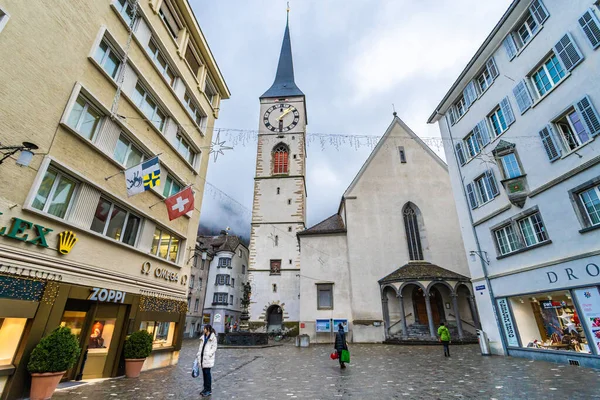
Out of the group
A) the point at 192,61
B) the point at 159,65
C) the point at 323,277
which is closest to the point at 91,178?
the point at 159,65

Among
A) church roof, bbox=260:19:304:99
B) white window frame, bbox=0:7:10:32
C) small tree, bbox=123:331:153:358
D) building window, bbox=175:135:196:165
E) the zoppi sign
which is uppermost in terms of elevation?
church roof, bbox=260:19:304:99

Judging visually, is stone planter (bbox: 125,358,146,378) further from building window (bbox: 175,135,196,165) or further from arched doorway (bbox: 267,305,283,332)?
arched doorway (bbox: 267,305,283,332)

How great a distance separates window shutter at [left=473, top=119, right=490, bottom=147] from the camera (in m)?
14.5

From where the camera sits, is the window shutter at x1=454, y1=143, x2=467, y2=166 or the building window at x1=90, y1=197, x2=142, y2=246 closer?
the building window at x1=90, y1=197, x2=142, y2=246

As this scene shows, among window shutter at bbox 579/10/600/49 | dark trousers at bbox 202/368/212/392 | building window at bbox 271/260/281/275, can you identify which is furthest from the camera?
building window at bbox 271/260/281/275

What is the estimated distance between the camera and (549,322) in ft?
37.3

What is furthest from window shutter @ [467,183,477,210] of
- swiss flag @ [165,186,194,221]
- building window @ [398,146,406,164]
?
swiss flag @ [165,186,194,221]

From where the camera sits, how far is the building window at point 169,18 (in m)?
12.6

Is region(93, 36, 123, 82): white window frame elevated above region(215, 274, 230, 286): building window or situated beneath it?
elevated above

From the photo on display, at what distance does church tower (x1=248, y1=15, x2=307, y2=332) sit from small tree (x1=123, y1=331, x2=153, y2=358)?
881 inches

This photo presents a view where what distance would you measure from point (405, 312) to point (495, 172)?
43.6 ft

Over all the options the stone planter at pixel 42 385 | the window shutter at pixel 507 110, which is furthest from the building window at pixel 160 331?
the window shutter at pixel 507 110

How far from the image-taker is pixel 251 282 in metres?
31.5

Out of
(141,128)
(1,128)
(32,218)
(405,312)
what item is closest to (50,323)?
(32,218)
